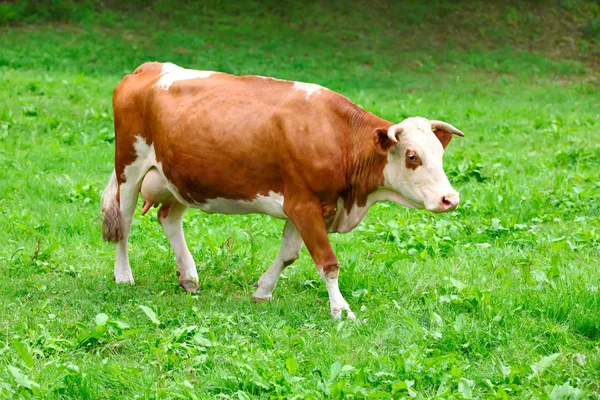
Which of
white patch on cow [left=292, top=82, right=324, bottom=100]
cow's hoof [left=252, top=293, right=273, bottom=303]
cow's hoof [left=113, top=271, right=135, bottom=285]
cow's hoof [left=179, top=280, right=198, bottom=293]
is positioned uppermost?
white patch on cow [left=292, top=82, right=324, bottom=100]

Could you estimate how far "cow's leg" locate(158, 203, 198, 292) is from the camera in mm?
7301

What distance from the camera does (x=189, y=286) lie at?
7.26m

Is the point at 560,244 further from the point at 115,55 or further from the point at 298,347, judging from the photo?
the point at 115,55

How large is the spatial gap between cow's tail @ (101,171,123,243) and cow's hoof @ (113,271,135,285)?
0.88ft

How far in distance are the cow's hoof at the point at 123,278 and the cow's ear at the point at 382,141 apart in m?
2.36

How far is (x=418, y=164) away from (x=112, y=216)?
104 inches

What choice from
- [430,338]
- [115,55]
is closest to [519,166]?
[430,338]

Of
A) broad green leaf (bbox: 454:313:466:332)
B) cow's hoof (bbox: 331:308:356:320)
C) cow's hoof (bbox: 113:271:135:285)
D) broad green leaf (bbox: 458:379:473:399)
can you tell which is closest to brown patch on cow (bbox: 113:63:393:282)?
cow's hoof (bbox: 331:308:356:320)

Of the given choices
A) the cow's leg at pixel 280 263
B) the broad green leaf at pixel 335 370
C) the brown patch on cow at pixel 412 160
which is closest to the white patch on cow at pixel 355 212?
the cow's leg at pixel 280 263

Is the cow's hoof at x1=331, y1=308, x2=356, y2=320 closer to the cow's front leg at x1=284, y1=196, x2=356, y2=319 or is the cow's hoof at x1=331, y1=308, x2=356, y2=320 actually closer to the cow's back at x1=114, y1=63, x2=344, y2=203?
the cow's front leg at x1=284, y1=196, x2=356, y2=319

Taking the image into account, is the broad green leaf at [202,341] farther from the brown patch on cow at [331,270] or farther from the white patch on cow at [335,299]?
the brown patch on cow at [331,270]

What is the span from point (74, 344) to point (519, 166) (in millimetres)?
6940

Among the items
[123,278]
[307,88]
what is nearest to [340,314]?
[307,88]

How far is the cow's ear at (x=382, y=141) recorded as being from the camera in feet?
20.8
